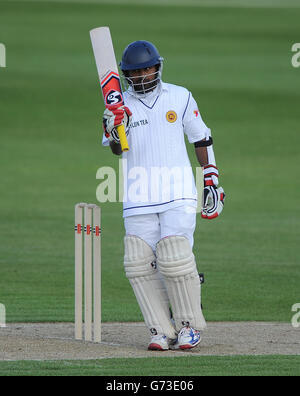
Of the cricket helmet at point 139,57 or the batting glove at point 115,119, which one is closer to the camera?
the batting glove at point 115,119

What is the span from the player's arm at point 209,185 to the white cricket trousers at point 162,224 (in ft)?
0.56

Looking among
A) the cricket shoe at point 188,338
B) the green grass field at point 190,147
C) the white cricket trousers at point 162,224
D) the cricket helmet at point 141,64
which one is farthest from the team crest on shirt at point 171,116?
the green grass field at point 190,147

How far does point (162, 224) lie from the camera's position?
6.97 m

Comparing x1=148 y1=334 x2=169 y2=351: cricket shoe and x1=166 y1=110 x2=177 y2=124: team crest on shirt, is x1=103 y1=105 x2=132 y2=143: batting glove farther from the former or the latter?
x1=148 y1=334 x2=169 y2=351: cricket shoe

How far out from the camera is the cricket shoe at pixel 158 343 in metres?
6.98

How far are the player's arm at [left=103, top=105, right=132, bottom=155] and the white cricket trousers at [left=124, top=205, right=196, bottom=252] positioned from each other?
19.1 inches

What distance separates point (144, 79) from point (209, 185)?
0.85m

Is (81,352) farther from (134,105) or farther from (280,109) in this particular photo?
(280,109)

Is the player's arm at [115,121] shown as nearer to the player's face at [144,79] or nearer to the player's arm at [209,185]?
the player's face at [144,79]

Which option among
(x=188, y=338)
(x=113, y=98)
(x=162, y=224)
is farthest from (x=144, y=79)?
(x=188, y=338)

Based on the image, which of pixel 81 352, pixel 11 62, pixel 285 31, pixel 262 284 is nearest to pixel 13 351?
pixel 81 352

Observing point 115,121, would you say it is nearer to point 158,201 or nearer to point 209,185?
point 158,201

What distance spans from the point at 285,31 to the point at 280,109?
1289 centimetres

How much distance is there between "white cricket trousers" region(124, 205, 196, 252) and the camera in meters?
6.93
